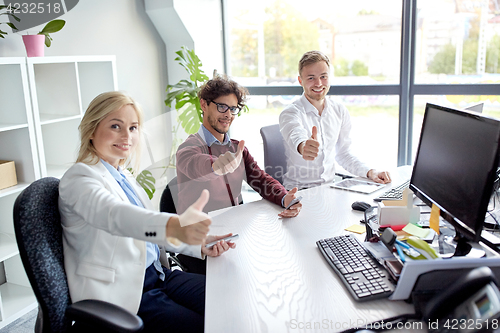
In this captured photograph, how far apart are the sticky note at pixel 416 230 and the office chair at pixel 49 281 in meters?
0.91

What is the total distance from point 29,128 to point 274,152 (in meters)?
1.49

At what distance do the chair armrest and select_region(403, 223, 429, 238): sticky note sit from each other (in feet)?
2.99

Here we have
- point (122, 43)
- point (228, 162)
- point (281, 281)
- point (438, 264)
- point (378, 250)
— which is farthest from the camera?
point (122, 43)

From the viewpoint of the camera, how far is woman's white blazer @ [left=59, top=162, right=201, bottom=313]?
46.9 inches

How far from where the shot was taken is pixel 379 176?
7.54 feet

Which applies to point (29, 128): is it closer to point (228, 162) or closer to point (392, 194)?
point (228, 162)

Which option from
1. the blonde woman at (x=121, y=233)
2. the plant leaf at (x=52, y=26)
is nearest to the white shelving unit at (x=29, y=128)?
the plant leaf at (x=52, y=26)

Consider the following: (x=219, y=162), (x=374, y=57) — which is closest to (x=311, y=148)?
(x=219, y=162)

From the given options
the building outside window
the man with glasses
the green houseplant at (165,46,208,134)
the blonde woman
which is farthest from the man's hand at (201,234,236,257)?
the green houseplant at (165,46,208,134)

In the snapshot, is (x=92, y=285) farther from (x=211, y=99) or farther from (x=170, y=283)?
(x=211, y=99)

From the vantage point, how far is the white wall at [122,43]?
2.88 m

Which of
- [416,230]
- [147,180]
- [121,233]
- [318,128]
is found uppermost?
[318,128]

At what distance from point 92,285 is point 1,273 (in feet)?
5.80

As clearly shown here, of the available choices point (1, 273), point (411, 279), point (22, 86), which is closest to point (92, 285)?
point (411, 279)
